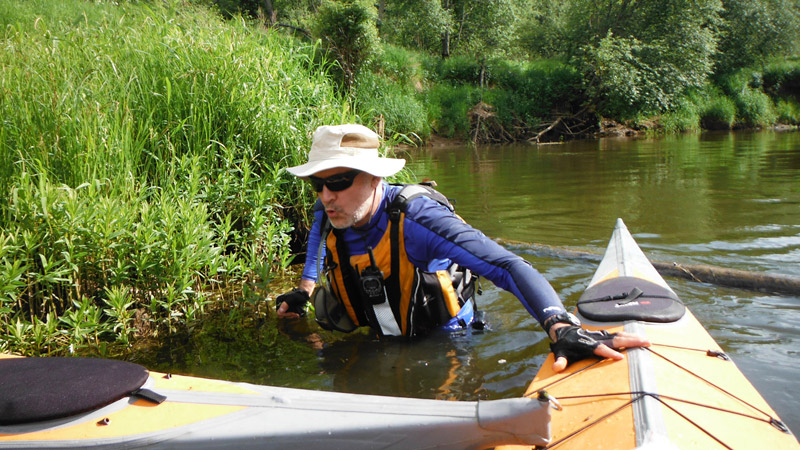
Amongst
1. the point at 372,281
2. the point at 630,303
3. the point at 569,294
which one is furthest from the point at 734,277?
the point at 372,281

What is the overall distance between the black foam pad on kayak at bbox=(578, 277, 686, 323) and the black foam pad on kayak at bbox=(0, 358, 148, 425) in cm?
229

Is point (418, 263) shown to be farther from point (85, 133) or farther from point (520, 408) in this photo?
point (85, 133)

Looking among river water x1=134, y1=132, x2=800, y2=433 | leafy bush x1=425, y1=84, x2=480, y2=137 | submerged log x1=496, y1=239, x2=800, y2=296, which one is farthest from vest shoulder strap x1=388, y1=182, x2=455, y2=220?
leafy bush x1=425, y1=84, x2=480, y2=137

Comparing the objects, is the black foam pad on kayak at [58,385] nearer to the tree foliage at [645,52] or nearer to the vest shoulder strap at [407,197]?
the vest shoulder strap at [407,197]

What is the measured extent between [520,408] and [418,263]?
142cm

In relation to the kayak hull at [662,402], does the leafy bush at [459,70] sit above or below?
above

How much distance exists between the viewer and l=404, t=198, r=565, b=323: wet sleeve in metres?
2.57

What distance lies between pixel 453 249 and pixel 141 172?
2.80 meters

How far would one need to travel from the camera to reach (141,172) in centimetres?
441

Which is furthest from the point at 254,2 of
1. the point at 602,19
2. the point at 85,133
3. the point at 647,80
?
the point at 85,133

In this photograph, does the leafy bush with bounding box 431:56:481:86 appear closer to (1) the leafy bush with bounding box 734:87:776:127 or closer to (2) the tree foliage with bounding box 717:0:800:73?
(2) the tree foliage with bounding box 717:0:800:73

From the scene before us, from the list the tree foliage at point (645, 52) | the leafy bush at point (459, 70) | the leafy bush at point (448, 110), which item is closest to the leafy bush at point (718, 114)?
the tree foliage at point (645, 52)

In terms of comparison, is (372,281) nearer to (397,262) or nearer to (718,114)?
(397,262)

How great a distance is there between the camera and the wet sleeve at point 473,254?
257cm
